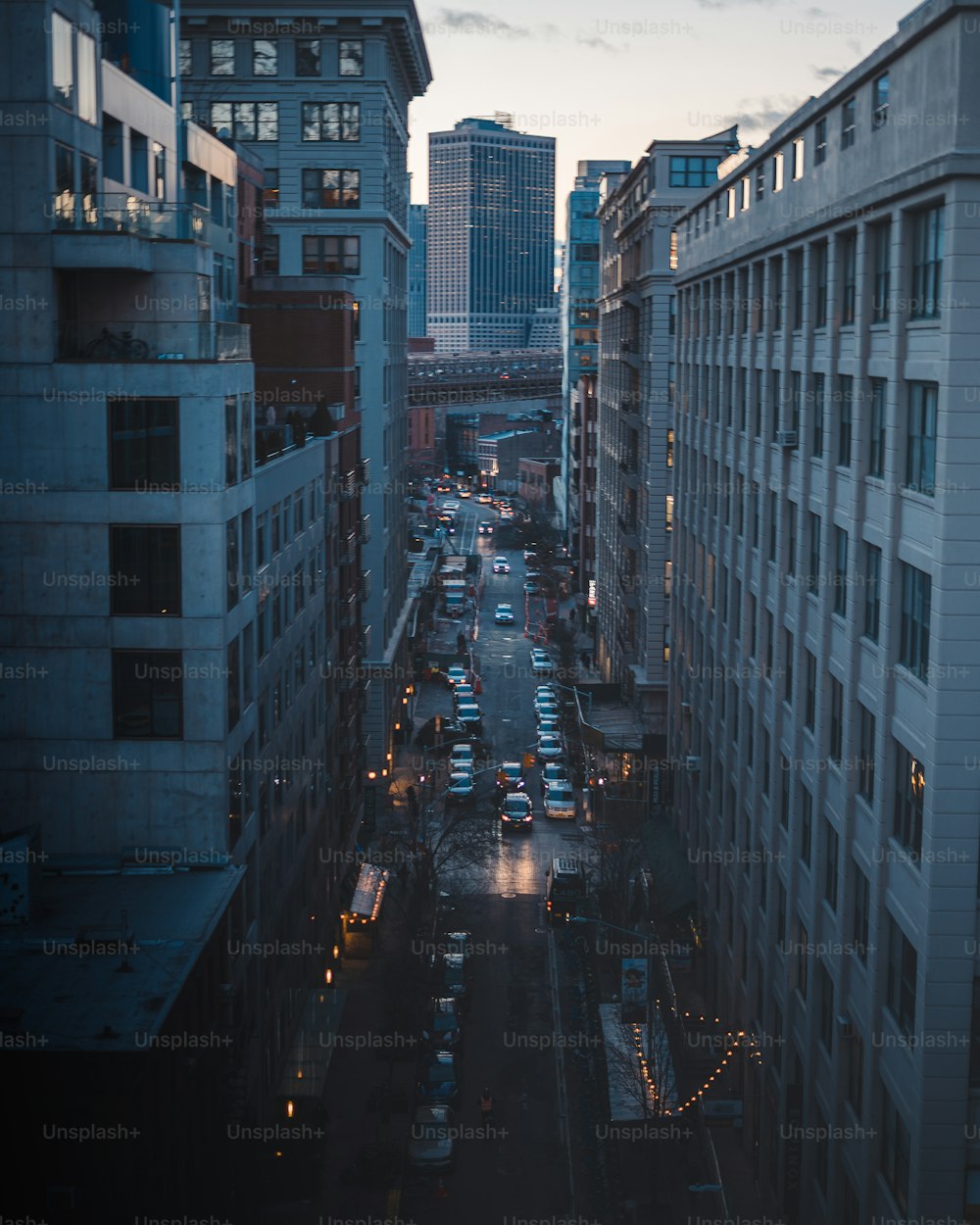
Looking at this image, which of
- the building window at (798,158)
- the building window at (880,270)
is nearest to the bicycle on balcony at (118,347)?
the building window at (880,270)

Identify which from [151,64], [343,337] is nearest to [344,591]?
[343,337]

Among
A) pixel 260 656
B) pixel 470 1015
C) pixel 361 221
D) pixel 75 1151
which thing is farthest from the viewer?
pixel 361 221

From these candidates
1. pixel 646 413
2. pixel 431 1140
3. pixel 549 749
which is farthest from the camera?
pixel 549 749

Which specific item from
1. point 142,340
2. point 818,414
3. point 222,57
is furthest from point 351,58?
point 142,340

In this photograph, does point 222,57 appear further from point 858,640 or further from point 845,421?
point 858,640

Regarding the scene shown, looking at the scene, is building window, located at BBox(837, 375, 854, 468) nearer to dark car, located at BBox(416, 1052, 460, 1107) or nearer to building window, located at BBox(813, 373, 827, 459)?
building window, located at BBox(813, 373, 827, 459)

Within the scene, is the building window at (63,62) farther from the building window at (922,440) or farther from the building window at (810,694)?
the building window at (810,694)

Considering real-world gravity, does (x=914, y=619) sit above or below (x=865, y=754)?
above

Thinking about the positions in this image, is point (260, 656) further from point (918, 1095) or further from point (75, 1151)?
point (918, 1095)
